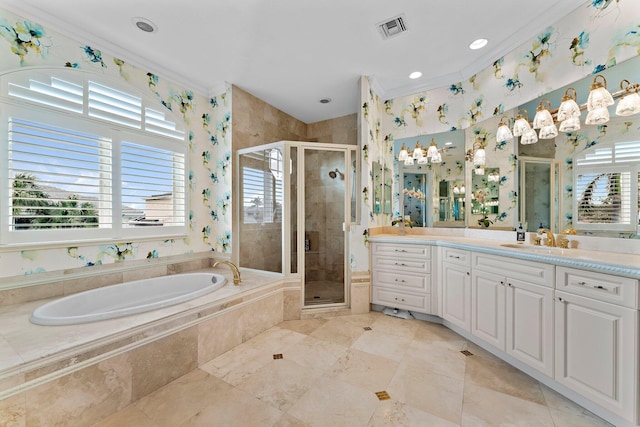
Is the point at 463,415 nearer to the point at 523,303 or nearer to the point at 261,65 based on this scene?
the point at 523,303

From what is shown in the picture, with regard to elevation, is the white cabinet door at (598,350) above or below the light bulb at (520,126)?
below

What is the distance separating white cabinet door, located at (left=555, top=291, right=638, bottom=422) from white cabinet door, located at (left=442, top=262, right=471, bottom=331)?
2.23 ft

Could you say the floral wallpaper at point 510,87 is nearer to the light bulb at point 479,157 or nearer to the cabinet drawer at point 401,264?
the light bulb at point 479,157

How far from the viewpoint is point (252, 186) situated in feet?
10.3

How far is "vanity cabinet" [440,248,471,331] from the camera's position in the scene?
2.22 metres

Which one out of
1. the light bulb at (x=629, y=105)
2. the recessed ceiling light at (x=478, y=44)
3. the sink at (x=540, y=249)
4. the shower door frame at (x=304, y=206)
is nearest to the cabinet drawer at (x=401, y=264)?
the shower door frame at (x=304, y=206)

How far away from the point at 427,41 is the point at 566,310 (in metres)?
2.29

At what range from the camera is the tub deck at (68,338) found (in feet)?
3.84

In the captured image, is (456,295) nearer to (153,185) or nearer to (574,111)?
(574,111)

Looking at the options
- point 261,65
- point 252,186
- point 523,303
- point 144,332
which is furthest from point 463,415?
point 261,65

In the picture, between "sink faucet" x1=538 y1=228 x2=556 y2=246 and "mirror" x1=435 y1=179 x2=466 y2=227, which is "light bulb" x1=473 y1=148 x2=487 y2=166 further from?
"sink faucet" x1=538 y1=228 x2=556 y2=246

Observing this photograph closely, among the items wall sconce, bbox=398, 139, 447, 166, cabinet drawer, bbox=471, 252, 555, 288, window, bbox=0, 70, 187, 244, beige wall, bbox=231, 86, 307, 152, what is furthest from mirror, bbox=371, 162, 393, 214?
window, bbox=0, 70, 187, 244

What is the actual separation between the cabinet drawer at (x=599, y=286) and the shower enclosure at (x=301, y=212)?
5.93ft

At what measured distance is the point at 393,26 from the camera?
2.09m
